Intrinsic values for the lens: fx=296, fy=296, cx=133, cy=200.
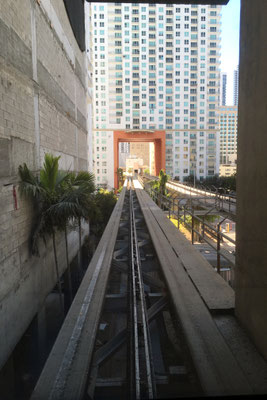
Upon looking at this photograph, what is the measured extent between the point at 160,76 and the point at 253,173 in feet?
239

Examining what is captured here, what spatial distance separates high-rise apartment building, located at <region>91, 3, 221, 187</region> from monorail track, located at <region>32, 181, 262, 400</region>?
61.6 m

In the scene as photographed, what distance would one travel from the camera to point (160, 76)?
69500 mm

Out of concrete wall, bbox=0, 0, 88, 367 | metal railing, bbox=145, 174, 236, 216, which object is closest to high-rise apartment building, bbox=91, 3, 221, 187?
metal railing, bbox=145, 174, 236, 216

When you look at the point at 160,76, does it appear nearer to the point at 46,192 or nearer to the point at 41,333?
the point at 46,192

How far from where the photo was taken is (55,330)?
835 centimetres

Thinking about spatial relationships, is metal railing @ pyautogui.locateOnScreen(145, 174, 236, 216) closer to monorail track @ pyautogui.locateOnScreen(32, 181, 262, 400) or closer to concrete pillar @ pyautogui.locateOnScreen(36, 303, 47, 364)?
monorail track @ pyautogui.locateOnScreen(32, 181, 262, 400)

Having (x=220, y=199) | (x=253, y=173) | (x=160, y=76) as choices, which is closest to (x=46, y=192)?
(x=253, y=173)

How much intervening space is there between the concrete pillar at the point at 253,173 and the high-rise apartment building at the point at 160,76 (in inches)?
2495

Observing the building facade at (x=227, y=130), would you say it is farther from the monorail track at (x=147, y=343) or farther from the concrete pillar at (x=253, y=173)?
the concrete pillar at (x=253, y=173)

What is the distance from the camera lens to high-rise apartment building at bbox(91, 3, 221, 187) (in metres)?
67.1

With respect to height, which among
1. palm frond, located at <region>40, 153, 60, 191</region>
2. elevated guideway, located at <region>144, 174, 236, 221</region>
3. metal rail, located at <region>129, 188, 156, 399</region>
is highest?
palm frond, located at <region>40, 153, 60, 191</region>

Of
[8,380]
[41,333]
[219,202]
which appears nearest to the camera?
[8,380]

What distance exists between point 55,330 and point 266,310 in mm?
7199

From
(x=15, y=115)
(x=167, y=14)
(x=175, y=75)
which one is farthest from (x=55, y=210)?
(x=167, y=14)
